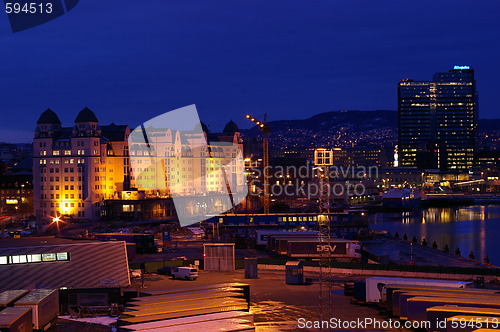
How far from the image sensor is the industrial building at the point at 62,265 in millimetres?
11477

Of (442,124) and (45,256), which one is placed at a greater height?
(442,124)

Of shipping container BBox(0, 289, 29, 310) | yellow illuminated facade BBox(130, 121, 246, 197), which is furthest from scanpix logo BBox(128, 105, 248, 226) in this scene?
shipping container BBox(0, 289, 29, 310)

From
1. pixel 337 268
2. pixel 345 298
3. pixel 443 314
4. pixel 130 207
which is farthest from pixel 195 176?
pixel 443 314

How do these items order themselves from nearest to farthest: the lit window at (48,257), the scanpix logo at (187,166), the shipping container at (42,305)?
1. the shipping container at (42,305)
2. the lit window at (48,257)
3. the scanpix logo at (187,166)

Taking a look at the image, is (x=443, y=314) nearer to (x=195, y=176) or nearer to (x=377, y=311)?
(x=377, y=311)

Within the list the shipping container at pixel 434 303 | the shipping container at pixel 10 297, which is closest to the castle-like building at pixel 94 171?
the shipping container at pixel 10 297

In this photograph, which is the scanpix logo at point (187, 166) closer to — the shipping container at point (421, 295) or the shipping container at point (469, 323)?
the shipping container at point (421, 295)

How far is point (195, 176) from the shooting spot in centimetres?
4503

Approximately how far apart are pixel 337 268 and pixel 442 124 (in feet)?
284

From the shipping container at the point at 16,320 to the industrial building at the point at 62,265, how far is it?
7.93ft

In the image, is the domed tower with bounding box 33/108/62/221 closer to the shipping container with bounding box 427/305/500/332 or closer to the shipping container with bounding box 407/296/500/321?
the shipping container with bounding box 407/296/500/321

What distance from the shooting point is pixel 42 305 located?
9.44 meters

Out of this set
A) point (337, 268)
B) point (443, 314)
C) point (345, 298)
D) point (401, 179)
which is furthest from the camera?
point (401, 179)

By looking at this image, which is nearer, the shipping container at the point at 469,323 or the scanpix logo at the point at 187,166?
the shipping container at the point at 469,323
